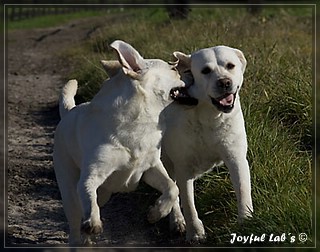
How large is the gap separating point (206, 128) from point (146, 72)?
731 mm

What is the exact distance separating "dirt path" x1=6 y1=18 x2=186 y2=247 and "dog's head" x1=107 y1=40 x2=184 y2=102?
50.4 inches

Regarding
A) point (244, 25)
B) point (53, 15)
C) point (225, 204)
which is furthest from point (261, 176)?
point (53, 15)

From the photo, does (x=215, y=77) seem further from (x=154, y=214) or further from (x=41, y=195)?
(x=41, y=195)

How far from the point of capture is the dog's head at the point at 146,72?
19.5 feet

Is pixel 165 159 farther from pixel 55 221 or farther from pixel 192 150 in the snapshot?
pixel 55 221

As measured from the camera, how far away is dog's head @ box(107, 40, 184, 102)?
5957mm

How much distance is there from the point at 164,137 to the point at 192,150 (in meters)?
0.23

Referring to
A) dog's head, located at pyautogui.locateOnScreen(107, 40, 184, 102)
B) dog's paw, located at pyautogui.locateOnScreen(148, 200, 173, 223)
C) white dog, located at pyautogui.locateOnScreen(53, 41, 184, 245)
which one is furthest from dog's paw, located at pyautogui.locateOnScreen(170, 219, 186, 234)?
dog's head, located at pyautogui.locateOnScreen(107, 40, 184, 102)

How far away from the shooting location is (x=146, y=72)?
237 inches

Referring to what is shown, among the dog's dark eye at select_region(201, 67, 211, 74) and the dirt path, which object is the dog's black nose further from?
the dirt path

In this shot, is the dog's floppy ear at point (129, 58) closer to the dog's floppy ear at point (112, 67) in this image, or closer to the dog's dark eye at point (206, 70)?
the dog's floppy ear at point (112, 67)

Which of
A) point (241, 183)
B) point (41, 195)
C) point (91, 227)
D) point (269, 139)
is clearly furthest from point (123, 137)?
point (41, 195)

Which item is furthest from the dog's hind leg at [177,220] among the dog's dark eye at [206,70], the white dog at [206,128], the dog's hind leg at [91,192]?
the dog's hind leg at [91,192]

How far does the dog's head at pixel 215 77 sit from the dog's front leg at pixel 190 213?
0.61 meters
